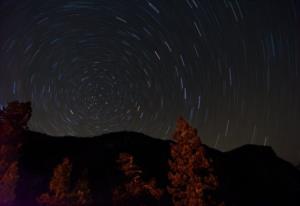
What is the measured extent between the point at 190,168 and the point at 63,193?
685 inches

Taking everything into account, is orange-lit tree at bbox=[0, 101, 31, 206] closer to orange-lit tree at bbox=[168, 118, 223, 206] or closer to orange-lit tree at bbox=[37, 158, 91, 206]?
orange-lit tree at bbox=[37, 158, 91, 206]

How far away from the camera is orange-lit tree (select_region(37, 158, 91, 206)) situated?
36312 mm

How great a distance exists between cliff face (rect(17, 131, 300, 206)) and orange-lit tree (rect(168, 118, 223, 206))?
40234 mm

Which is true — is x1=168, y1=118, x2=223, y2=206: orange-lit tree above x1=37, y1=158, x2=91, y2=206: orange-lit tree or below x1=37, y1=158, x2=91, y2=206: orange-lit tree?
above

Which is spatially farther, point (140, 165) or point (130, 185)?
point (140, 165)

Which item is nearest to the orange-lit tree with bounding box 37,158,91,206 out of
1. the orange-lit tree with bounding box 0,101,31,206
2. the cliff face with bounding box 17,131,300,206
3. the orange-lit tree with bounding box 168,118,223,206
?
the orange-lit tree with bounding box 0,101,31,206

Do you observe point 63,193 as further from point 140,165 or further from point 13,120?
point 140,165

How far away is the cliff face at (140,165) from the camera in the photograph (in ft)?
234

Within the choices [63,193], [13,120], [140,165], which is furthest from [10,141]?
[140,165]

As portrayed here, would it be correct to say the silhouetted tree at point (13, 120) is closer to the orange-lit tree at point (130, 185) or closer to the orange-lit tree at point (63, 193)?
the orange-lit tree at point (63, 193)

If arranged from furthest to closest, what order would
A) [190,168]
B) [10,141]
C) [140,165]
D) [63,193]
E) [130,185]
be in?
[140,165], [130,185], [63,193], [10,141], [190,168]

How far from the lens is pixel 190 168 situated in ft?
87.2

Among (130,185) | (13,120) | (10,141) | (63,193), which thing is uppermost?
(13,120)

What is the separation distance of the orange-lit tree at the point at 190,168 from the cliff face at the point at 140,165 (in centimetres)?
4023
